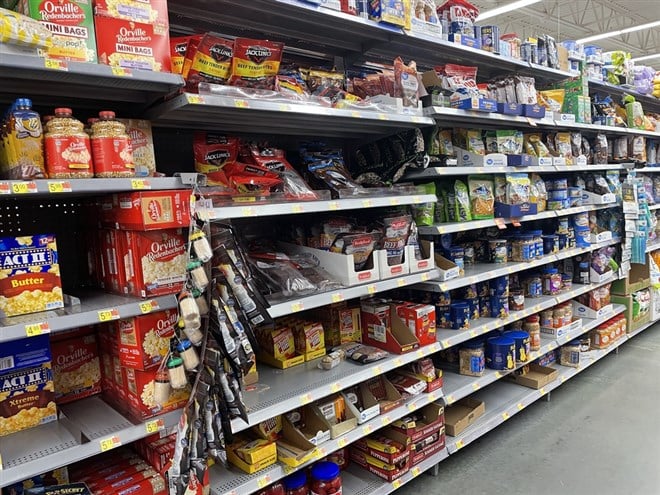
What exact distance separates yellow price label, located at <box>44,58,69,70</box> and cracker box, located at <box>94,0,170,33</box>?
0.21m

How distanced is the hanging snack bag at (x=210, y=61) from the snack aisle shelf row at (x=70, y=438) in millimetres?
1172

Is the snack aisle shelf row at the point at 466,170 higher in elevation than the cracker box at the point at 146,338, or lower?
higher

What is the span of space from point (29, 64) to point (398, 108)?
62.6 inches

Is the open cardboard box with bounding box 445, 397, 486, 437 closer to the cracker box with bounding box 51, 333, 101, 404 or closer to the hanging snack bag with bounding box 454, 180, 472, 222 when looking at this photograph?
the hanging snack bag with bounding box 454, 180, 472, 222

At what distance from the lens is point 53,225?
1936 mm

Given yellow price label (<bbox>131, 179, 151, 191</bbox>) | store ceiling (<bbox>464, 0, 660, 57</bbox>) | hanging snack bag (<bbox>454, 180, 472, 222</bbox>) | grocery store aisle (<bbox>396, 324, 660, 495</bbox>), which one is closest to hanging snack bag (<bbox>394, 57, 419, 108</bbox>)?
hanging snack bag (<bbox>454, 180, 472, 222</bbox>)

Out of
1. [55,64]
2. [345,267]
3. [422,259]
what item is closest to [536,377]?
[422,259]

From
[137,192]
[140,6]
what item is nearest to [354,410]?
[137,192]

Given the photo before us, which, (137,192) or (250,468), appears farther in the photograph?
(250,468)

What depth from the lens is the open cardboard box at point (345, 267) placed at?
2.19 metres

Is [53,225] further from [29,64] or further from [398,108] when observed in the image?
[398,108]

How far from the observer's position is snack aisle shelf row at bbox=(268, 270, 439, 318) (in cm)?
192

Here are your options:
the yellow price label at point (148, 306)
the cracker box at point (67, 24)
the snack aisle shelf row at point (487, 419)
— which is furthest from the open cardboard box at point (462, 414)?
the cracker box at point (67, 24)

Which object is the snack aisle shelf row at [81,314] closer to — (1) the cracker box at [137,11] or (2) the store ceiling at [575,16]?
(1) the cracker box at [137,11]
